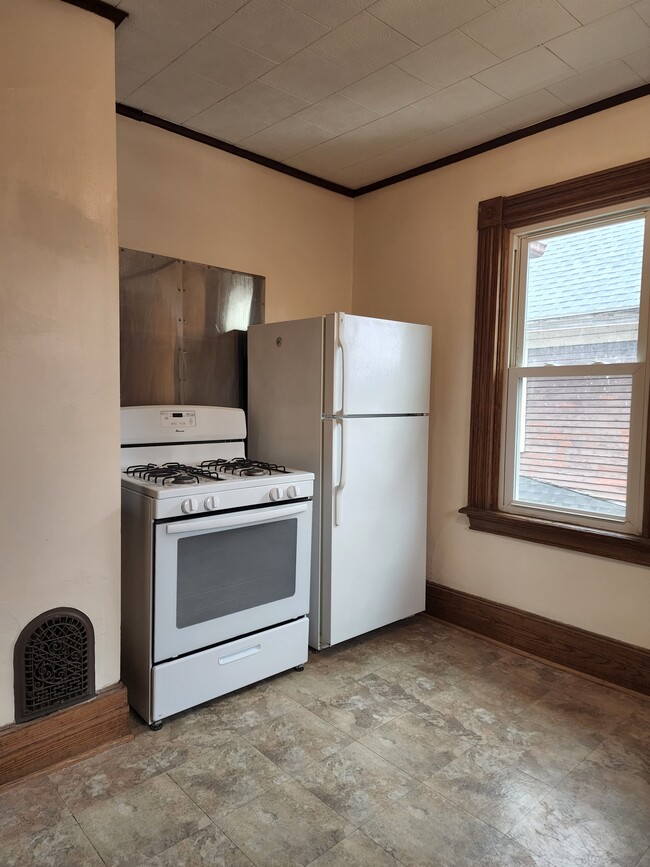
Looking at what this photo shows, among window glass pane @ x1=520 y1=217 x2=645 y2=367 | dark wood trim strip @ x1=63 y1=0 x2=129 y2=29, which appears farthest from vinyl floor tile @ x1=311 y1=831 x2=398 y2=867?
dark wood trim strip @ x1=63 y1=0 x2=129 y2=29

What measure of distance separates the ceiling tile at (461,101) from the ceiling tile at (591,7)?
49 cm

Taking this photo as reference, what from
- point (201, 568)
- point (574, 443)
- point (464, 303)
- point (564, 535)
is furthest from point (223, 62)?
point (564, 535)

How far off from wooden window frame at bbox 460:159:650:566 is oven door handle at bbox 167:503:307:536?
1.05 meters

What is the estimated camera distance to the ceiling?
1.92 meters

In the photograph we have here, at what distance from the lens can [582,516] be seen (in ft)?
8.63

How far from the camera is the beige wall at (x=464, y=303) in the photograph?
251cm

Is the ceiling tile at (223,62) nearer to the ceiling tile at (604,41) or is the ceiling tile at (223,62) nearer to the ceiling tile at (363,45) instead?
the ceiling tile at (363,45)

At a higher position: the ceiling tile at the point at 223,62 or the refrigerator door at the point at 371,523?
the ceiling tile at the point at 223,62

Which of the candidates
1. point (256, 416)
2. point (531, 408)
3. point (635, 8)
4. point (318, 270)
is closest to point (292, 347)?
point (256, 416)

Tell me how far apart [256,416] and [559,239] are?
1.71 meters

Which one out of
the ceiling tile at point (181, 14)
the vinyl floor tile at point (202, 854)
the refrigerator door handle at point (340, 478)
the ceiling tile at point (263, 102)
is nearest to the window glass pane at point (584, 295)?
the refrigerator door handle at point (340, 478)

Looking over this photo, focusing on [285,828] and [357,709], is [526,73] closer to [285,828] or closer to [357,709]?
[357,709]

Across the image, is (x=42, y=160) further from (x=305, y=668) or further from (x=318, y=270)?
(x=305, y=668)

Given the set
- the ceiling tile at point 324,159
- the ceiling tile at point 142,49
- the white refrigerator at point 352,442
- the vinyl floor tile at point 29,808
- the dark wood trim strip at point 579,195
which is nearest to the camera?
the vinyl floor tile at point 29,808
